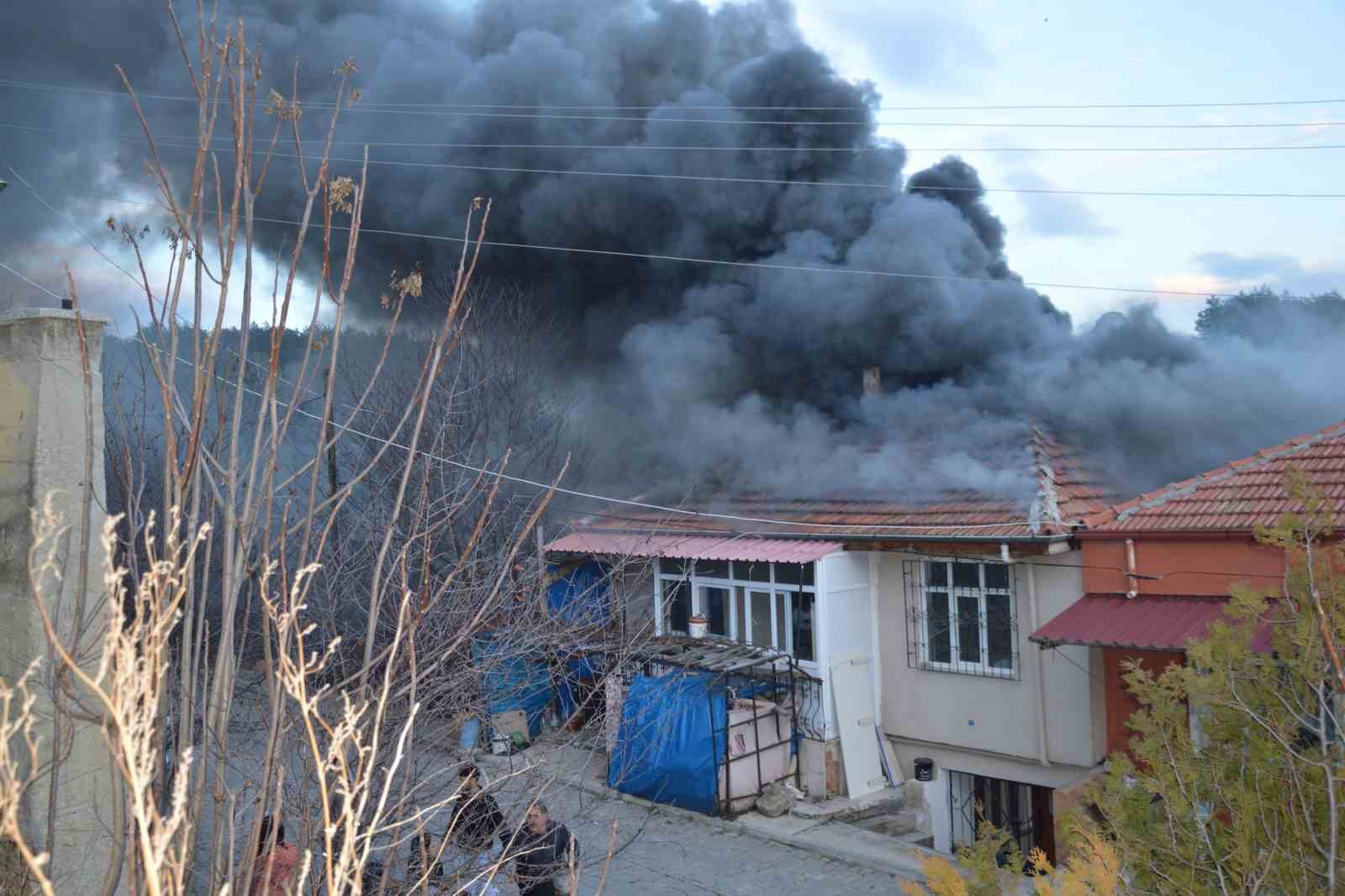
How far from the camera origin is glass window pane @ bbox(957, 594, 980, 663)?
11.9 m

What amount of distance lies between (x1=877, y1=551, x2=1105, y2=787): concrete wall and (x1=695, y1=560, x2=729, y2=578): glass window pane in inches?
88.8

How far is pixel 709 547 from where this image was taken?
1341 cm

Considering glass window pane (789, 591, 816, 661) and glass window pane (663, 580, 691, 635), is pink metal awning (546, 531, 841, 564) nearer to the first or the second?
glass window pane (789, 591, 816, 661)

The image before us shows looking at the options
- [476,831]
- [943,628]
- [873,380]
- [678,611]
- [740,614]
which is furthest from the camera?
[873,380]

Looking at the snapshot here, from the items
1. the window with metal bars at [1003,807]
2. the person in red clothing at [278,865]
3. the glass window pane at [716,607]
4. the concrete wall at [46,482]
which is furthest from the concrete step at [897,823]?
the concrete wall at [46,482]

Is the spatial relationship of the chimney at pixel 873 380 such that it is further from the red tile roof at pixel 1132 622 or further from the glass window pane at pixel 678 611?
the red tile roof at pixel 1132 622

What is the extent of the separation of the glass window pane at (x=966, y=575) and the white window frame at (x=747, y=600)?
1671 mm

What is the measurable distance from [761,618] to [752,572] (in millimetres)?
645

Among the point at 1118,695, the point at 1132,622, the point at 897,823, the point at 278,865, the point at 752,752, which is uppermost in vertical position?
the point at 1132,622

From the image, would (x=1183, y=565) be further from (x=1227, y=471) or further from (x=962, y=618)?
(x=962, y=618)

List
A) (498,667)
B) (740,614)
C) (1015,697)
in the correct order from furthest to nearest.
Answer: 1. (740,614)
2. (1015,697)
3. (498,667)

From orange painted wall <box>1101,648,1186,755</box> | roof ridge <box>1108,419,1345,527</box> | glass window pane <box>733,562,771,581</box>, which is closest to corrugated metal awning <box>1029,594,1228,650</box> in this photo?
orange painted wall <box>1101,648,1186,755</box>

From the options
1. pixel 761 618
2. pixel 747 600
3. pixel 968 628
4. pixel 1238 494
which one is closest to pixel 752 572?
pixel 747 600

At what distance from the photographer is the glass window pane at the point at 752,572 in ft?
44.4
